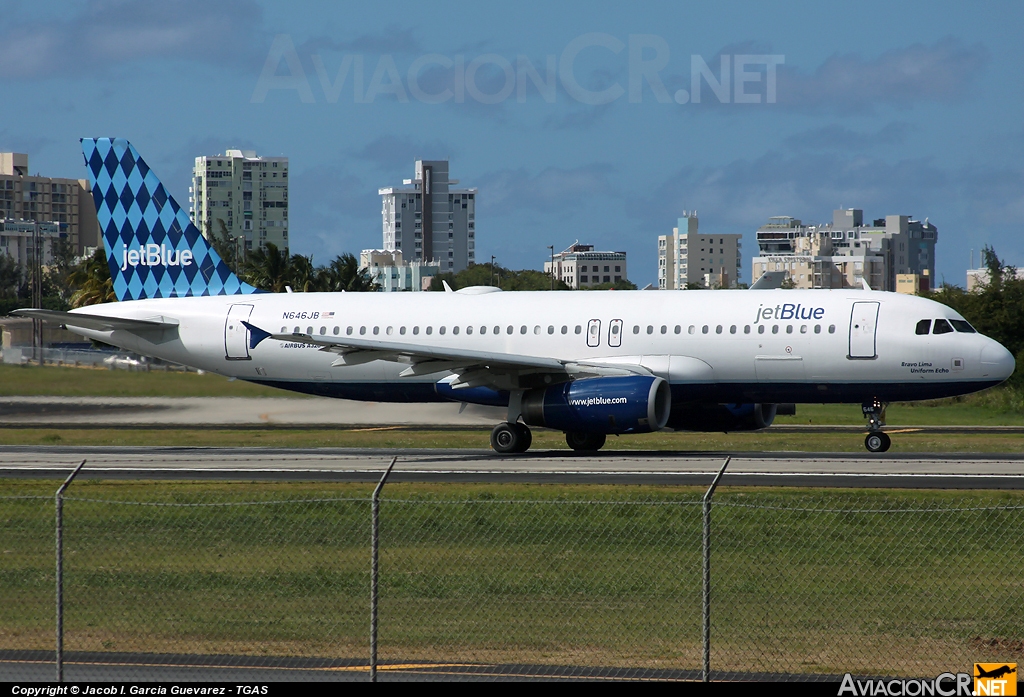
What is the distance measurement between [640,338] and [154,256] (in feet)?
49.8

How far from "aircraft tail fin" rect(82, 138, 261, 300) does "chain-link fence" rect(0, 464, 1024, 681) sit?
16122mm

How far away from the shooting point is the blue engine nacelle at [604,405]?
2919cm

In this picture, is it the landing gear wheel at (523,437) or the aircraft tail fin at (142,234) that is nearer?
the landing gear wheel at (523,437)

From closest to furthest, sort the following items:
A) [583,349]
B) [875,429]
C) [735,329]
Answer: [735,329] < [875,429] < [583,349]

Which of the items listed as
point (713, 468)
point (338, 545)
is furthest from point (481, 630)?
point (713, 468)

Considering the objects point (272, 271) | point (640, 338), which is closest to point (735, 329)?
point (640, 338)

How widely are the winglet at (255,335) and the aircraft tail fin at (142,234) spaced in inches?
131

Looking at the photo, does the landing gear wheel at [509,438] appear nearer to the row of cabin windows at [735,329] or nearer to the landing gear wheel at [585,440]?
the landing gear wheel at [585,440]

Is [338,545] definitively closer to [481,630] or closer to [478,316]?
[481,630]

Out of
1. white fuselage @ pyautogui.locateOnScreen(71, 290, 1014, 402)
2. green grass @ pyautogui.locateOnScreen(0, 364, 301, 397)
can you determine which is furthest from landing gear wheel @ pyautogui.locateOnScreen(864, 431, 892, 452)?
green grass @ pyautogui.locateOnScreen(0, 364, 301, 397)

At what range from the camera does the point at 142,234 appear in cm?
3809

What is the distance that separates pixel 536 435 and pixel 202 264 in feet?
38.3

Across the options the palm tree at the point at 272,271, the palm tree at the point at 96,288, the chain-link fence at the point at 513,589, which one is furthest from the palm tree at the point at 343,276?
the chain-link fence at the point at 513,589

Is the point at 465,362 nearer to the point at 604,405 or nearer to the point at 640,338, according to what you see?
the point at 604,405
